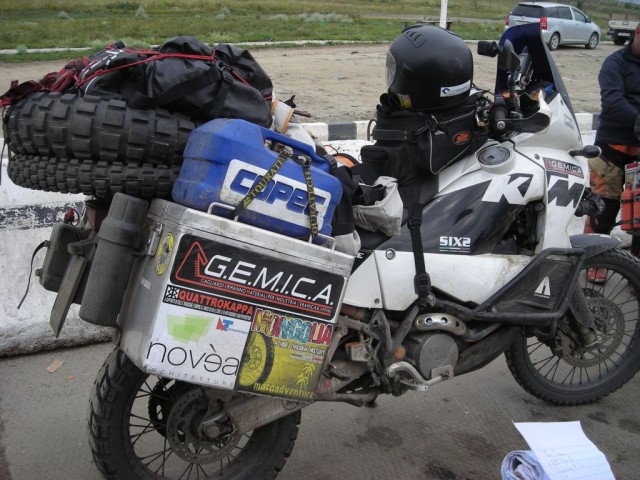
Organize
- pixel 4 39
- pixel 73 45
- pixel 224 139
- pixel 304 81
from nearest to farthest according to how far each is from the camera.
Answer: pixel 224 139 < pixel 304 81 < pixel 73 45 < pixel 4 39

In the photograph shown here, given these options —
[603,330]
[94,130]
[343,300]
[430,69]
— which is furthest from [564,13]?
[94,130]

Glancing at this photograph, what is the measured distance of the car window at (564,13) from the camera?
2504 centimetres

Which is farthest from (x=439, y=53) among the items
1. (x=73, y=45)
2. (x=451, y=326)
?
(x=73, y=45)

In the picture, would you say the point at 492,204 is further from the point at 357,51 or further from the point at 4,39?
the point at 4,39

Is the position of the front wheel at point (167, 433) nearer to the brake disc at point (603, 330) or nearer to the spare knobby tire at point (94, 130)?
the spare knobby tire at point (94, 130)

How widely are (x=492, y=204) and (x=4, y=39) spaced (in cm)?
2024

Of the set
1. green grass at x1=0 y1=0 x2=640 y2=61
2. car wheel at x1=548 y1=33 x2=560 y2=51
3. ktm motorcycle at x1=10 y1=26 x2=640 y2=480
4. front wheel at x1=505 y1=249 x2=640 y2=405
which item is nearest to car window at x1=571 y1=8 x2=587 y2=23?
car wheel at x1=548 y1=33 x2=560 y2=51

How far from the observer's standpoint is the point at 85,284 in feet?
8.48

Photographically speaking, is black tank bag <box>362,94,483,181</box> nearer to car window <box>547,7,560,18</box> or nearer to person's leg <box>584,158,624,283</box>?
person's leg <box>584,158,624,283</box>

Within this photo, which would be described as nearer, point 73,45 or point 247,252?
point 247,252

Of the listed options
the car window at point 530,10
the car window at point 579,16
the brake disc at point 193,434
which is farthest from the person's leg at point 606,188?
the car window at point 579,16

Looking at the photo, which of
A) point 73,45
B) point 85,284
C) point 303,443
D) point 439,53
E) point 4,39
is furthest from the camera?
point 4,39

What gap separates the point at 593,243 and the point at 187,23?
79.9 feet

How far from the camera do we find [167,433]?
272 centimetres
